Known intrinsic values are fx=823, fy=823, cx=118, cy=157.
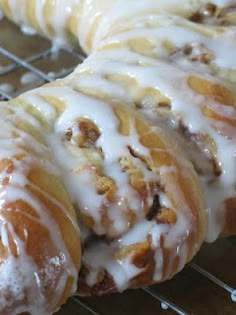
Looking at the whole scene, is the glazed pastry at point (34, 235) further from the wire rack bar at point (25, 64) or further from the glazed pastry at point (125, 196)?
the wire rack bar at point (25, 64)

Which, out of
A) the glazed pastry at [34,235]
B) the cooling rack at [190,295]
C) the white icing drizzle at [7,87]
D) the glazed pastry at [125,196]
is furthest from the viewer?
the white icing drizzle at [7,87]

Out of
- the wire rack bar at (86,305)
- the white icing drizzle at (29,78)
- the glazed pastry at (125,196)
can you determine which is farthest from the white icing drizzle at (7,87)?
the wire rack bar at (86,305)

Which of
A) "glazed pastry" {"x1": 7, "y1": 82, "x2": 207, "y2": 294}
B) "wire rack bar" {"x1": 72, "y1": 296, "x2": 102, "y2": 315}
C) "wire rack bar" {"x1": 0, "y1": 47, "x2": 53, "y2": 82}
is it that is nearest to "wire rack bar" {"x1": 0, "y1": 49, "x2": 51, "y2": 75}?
"wire rack bar" {"x1": 0, "y1": 47, "x2": 53, "y2": 82}

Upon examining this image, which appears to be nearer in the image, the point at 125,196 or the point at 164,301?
the point at 125,196

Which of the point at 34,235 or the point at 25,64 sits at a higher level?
the point at 34,235

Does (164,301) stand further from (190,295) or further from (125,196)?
(125,196)

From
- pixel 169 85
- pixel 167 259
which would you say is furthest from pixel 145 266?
pixel 169 85

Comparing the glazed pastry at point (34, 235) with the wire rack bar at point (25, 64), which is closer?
the glazed pastry at point (34, 235)

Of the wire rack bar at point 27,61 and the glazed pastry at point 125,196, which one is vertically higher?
the glazed pastry at point 125,196

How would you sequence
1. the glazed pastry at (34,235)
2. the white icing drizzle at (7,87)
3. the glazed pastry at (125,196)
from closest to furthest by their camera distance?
1. the glazed pastry at (34,235)
2. the glazed pastry at (125,196)
3. the white icing drizzle at (7,87)

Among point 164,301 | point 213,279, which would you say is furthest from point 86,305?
point 213,279

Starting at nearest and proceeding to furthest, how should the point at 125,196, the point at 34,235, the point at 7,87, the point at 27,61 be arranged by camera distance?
the point at 34,235 < the point at 125,196 < the point at 7,87 < the point at 27,61
